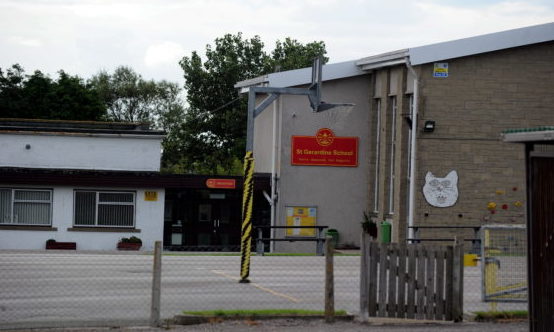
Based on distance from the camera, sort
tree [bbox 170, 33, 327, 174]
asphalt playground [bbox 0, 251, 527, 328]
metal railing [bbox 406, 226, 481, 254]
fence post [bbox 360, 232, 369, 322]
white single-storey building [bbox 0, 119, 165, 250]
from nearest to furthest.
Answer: fence post [bbox 360, 232, 369, 322]
asphalt playground [bbox 0, 251, 527, 328]
metal railing [bbox 406, 226, 481, 254]
white single-storey building [bbox 0, 119, 165, 250]
tree [bbox 170, 33, 327, 174]

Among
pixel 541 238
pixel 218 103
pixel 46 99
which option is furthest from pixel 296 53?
pixel 541 238

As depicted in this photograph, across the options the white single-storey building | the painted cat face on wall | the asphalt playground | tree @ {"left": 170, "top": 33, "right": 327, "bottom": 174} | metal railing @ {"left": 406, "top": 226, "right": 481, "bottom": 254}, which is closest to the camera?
the asphalt playground

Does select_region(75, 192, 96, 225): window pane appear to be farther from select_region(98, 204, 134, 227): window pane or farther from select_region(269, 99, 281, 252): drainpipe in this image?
select_region(269, 99, 281, 252): drainpipe

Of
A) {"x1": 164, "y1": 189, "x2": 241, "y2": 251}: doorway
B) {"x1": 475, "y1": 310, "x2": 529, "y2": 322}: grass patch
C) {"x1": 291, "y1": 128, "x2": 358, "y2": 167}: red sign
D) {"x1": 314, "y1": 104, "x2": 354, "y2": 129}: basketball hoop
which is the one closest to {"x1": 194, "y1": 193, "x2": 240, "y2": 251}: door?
{"x1": 164, "y1": 189, "x2": 241, "y2": 251}: doorway

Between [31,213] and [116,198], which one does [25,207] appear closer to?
[31,213]

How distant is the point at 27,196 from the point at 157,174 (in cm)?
541

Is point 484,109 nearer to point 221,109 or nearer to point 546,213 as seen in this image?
point 546,213

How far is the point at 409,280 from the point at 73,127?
3494 cm

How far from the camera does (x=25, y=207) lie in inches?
1647

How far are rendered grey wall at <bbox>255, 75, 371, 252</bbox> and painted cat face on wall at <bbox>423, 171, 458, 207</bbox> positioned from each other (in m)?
5.54

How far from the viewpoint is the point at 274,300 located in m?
17.4

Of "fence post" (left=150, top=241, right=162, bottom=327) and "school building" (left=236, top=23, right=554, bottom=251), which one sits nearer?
"fence post" (left=150, top=241, right=162, bottom=327)

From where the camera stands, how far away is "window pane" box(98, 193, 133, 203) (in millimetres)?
42406

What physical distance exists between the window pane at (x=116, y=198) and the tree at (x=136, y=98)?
4660 centimetres
